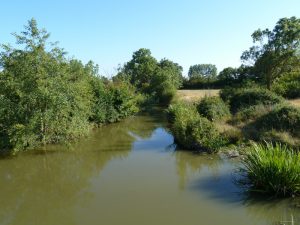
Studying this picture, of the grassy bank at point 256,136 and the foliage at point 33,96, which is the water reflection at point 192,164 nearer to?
the grassy bank at point 256,136

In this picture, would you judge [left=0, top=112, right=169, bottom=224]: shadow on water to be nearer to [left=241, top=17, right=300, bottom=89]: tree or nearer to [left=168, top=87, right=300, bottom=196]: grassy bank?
[left=168, top=87, right=300, bottom=196]: grassy bank

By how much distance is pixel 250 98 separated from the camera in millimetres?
23516

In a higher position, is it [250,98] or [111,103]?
[250,98]

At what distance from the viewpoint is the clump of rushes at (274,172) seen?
29.8 feet

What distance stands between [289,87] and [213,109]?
40.9 ft

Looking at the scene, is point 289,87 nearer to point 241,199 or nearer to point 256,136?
point 256,136

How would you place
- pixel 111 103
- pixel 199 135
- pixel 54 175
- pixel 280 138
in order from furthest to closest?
pixel 111 103 → pixel 199 135 → pixel 280 138 → pixel 54 175

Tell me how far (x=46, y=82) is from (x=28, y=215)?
7.06 metres

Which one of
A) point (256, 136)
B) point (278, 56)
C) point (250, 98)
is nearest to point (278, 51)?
point (278, 56)

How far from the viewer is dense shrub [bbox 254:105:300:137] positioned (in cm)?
1558

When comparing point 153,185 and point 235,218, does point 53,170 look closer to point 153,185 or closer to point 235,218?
point 153,185

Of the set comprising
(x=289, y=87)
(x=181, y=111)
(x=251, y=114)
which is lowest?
(x=251, y=114)

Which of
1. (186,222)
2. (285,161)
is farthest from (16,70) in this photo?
(285,161)

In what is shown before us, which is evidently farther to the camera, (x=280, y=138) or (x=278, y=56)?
(x=278, y=56)
